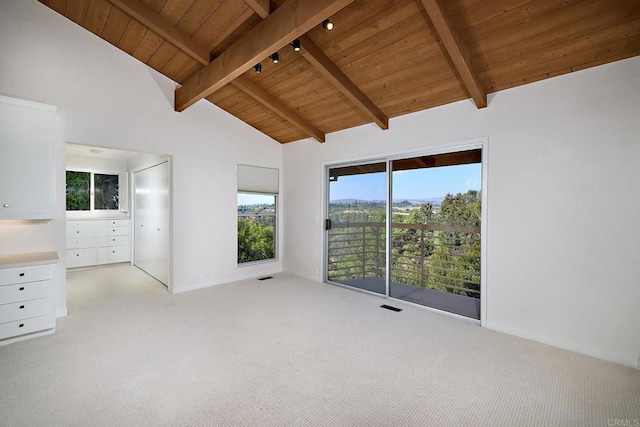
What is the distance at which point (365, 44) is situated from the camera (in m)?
2.86

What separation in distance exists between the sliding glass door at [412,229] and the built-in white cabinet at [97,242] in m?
4.44

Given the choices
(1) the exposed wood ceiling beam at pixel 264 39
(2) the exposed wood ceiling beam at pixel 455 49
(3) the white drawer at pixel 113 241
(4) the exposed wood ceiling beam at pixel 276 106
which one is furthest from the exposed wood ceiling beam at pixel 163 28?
(3) the white drawer at pixel 113 241

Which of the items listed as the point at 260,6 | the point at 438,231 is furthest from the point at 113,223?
the point at 438,231

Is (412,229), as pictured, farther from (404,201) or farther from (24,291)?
(24,291)

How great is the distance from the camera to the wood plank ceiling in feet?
7.34

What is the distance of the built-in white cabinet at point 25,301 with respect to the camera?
2.65 m

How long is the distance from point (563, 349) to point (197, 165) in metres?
4.98

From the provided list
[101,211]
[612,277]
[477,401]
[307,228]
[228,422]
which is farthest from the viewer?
[101,211]

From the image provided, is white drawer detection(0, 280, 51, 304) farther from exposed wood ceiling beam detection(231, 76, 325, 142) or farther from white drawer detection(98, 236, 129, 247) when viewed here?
white drawer detection(98, 236, 129, 247)

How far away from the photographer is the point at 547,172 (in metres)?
2.80

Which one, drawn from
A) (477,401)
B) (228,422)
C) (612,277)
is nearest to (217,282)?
(228,422)

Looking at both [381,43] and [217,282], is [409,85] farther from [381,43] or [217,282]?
[217,282]

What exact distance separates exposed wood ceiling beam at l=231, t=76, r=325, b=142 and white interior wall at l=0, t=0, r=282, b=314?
1.08 meters

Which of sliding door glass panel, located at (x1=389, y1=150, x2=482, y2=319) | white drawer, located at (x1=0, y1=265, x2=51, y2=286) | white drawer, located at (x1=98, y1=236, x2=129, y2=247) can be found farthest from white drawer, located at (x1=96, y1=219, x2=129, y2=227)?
sliding door glass panel, located at (x1=389, y1=150, x2=482, y2=319)
